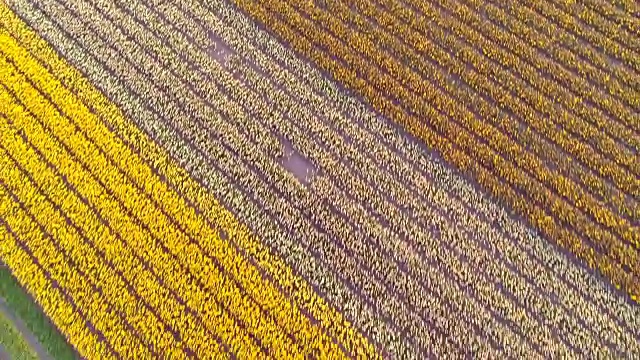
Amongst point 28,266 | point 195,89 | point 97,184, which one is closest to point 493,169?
point 195,89

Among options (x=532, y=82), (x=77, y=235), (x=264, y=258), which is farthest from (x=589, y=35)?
(x=77, y=235)

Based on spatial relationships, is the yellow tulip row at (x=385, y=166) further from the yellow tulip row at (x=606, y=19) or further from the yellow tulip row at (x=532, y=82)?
the yellow tulip row at (x=606, y=19)

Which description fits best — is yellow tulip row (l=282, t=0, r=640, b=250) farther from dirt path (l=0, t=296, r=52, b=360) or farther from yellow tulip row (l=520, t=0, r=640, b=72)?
dirt path (l=0, t=296, r=52, b=360)

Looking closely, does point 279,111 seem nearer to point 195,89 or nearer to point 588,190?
point 195,89

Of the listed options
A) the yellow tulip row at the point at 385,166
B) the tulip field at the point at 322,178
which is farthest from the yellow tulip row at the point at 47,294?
the yellow tulip row at the point at 385,166

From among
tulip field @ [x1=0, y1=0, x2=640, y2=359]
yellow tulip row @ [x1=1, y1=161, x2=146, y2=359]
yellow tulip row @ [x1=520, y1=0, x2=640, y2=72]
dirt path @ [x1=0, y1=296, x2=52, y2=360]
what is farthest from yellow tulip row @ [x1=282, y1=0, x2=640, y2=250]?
dirt path @ [x1=0, y1=296, x2=52, y2=360]

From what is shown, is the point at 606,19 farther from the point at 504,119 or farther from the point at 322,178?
the point at 322,178

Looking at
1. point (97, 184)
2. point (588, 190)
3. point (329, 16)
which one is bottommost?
point (97, 184)
